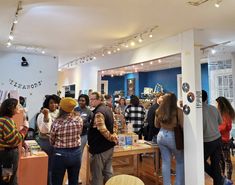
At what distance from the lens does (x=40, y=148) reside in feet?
10.3

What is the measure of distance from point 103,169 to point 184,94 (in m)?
1.88

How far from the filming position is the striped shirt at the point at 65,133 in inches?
94.7

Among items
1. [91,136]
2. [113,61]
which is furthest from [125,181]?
[113,61]

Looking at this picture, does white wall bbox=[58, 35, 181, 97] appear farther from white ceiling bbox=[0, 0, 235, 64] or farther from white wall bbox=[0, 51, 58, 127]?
white wall bbox=[0, 51, 58, 127]

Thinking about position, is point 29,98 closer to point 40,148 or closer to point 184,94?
point 40,148

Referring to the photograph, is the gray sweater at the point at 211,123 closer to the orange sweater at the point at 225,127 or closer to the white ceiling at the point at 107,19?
the orange sweater at the point at 225,127

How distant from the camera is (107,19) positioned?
341 cm

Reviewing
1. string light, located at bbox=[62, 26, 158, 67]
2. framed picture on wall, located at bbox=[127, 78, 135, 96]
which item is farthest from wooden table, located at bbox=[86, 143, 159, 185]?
framed picture on wall, located at bbox=[127, 78, 135, 96]

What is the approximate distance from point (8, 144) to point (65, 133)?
0.67 meters

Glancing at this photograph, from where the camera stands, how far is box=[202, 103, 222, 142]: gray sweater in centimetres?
323

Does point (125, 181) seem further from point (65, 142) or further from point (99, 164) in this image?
point (99, 164)

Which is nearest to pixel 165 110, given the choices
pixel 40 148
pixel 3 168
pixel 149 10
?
pixel 149 10

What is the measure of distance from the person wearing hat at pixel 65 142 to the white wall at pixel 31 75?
158 inches

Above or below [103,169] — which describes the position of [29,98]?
above
